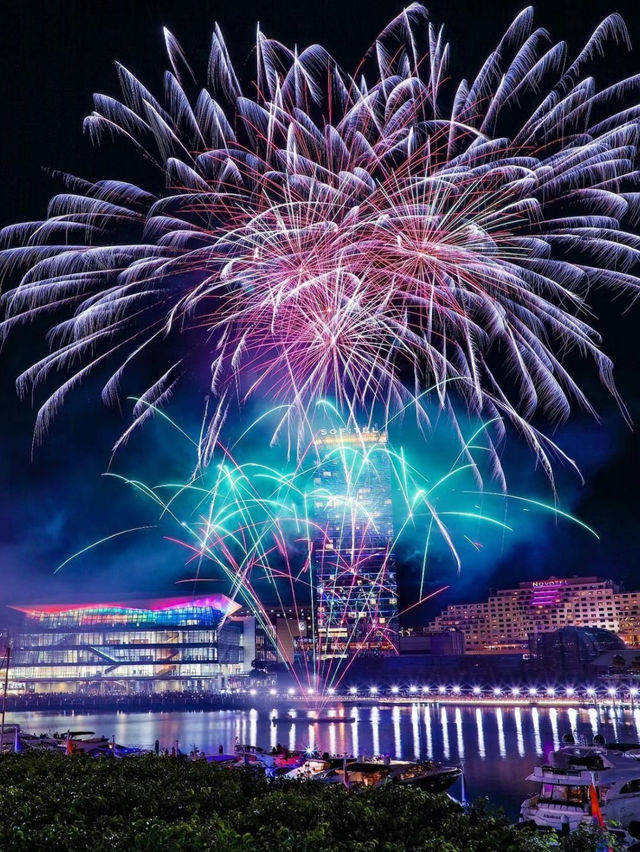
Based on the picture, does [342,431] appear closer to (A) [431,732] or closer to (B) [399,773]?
(B) [399,773]

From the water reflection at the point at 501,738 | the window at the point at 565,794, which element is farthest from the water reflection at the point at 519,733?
the window at the point at 565,794

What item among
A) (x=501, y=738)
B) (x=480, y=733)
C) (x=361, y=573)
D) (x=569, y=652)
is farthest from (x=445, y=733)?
(x=361, y=573)

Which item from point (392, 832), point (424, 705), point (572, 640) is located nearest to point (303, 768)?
point (392, 832)

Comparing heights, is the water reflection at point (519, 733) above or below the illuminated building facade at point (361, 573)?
below

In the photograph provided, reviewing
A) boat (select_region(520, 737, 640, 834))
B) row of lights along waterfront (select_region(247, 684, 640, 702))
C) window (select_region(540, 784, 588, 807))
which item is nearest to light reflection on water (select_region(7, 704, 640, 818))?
boat (select_region(520, 737, 640, 834))

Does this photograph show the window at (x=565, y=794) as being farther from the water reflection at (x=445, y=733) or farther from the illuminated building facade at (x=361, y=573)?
the illuminated building facade at (x=361, y=573)

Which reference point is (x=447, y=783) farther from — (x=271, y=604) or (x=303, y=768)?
(x=271, y=604)
